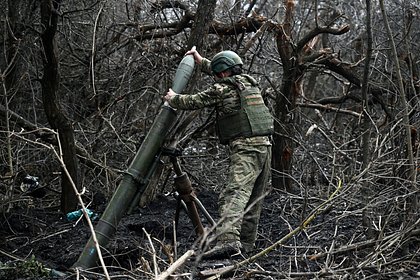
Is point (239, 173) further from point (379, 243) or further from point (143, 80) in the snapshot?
point (143, 80)

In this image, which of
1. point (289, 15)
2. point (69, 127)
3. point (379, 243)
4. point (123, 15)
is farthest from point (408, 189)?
point (123, 15)

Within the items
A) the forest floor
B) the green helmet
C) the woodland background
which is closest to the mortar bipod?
the forest floor

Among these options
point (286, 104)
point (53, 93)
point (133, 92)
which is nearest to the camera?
point (53, 93)

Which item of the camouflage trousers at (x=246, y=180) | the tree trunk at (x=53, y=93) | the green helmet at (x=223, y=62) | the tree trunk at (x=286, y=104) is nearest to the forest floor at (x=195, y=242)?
the camouflage trousers at (x=246, y=180)

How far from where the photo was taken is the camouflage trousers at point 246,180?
21.7 ft

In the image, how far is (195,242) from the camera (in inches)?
163

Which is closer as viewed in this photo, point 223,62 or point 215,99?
point 215,99

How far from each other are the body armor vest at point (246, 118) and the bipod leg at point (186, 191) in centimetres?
67

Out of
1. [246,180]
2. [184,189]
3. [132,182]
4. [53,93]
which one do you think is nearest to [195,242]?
[184,189]

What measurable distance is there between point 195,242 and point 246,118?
9.14 ft

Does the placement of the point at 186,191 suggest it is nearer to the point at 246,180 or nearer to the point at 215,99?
the point at 246,180

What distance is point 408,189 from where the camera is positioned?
5625mm

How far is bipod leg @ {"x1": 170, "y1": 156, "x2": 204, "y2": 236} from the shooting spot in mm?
6402

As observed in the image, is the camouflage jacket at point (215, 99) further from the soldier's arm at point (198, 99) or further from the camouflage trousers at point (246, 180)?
the camouflage trousers at point (246, 180)
